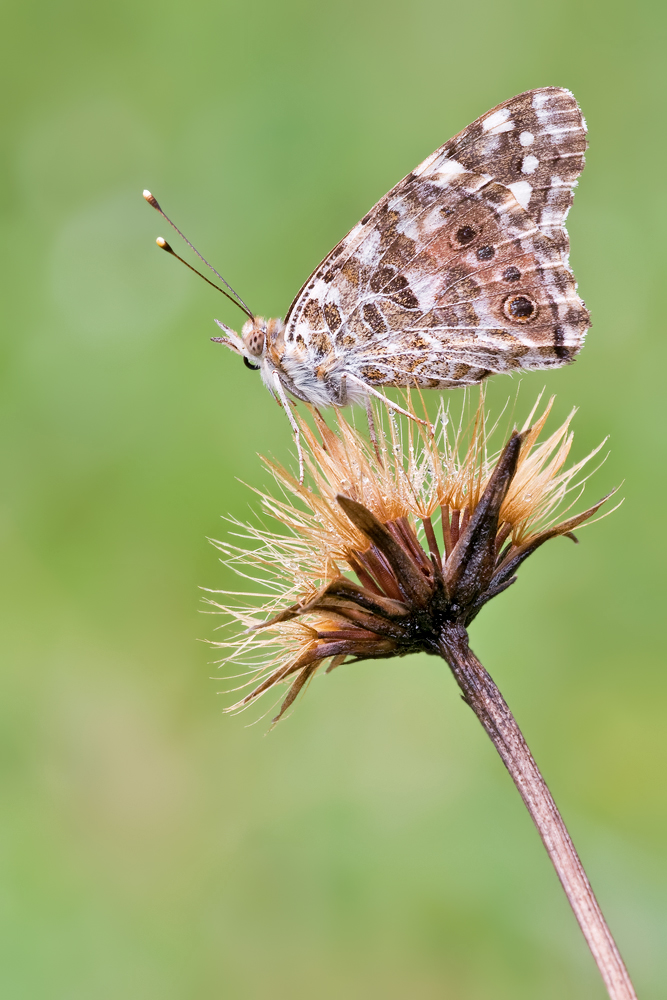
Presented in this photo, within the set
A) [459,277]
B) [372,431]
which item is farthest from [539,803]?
[459,277]

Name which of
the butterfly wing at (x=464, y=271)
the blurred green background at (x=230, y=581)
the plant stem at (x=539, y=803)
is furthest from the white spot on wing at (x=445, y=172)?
the blurred green background at (x=230, y=581)

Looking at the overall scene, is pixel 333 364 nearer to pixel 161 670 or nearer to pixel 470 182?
pixel 470 182

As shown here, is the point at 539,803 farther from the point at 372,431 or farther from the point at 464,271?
the point at 464,271

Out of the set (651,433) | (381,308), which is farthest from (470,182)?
(651,433)

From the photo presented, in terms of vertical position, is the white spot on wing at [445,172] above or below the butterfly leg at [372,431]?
above

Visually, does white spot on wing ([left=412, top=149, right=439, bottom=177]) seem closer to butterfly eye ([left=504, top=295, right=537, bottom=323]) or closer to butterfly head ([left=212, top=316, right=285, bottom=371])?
butterfly eye ([left=504, top=295, right=537, bottom=323])

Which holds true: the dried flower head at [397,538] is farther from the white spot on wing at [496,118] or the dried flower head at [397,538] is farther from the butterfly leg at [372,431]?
the white spot on wing at [496,118]

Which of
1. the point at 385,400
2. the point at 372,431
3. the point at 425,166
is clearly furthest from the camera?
the point at 425,166
